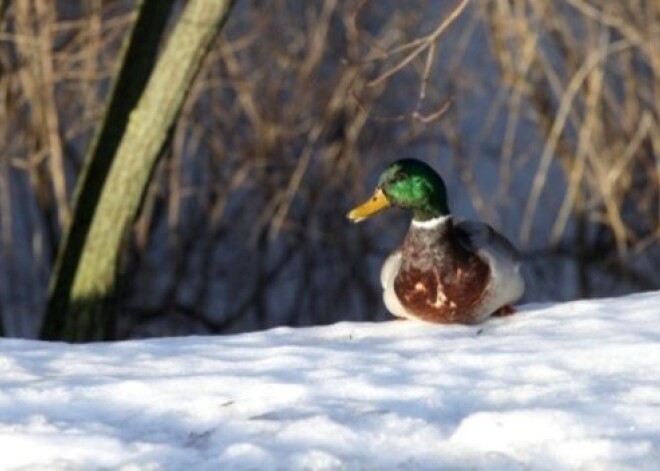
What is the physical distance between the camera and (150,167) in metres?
6.53

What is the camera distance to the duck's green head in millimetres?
5191

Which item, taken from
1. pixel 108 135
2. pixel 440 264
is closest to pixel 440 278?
pixel 440 264

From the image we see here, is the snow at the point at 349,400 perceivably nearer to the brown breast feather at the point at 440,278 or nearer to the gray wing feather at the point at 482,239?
the brown breast feather at the point at 440,278

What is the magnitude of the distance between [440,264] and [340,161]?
173 inches

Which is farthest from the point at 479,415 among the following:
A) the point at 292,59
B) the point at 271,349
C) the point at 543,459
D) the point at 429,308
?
the point at 292,59

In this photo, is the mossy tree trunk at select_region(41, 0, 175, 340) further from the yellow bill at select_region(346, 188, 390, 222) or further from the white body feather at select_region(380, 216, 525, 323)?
the white body feather at select_region(380, 216, 525, 323)

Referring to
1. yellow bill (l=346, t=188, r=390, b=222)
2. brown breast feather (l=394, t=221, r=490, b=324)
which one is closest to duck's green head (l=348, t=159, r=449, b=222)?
yellow bill (l=346, t=188, r=390, b=222)

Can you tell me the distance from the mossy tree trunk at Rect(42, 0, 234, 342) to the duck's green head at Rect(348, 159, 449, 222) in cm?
122

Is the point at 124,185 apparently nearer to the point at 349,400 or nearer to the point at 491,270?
the point at 491,270

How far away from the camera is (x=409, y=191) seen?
17.3 ft

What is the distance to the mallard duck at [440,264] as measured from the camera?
496cm

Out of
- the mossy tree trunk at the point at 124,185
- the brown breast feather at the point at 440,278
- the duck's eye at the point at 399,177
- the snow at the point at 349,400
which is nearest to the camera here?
the snow at the point at 349,400

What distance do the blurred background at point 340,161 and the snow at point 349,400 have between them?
13.8 ft

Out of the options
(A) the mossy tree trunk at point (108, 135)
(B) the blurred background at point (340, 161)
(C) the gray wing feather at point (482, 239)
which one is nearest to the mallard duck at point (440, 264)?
(C) the gray wing feather at point (482, 239)
